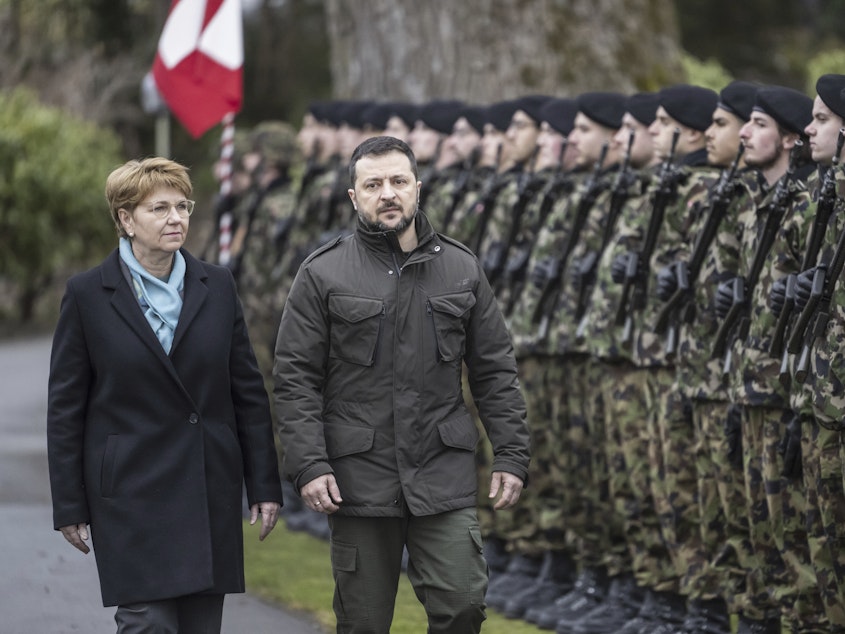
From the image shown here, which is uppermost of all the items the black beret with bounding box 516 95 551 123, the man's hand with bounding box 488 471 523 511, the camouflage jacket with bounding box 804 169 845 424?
the black beret with bounding box 516 95 551 123

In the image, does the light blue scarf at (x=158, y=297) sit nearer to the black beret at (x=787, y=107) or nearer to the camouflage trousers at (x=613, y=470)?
the black beret at (x=787, y=107)

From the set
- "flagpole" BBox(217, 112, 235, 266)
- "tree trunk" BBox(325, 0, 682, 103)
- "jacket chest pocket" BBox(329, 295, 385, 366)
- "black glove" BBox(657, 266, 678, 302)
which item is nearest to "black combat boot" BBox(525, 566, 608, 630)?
"black glove" BBox(657, 266, 678, 302)

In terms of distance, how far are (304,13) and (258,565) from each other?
22067 mm

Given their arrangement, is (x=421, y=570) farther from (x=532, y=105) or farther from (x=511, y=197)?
(x=532, y=105)

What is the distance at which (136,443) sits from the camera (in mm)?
5188

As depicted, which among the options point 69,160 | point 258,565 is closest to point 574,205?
point 258,565

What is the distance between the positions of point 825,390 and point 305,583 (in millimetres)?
3714

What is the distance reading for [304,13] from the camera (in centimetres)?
3019

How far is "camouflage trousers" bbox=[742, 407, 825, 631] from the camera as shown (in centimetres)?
629

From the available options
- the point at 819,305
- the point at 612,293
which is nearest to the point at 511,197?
the point at 612,293

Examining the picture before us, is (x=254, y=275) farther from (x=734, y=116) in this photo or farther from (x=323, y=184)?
(x=734, y=116)

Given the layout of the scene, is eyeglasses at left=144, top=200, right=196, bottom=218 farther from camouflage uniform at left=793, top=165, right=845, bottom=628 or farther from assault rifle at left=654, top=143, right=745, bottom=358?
assault rifle at left=654, top=143, right=745, bottom=358

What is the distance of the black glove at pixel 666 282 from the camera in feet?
23.1

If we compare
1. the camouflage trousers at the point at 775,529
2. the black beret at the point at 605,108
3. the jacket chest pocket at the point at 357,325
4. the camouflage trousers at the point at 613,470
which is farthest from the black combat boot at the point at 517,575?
the jacket chest pocket at the point at 357,325
